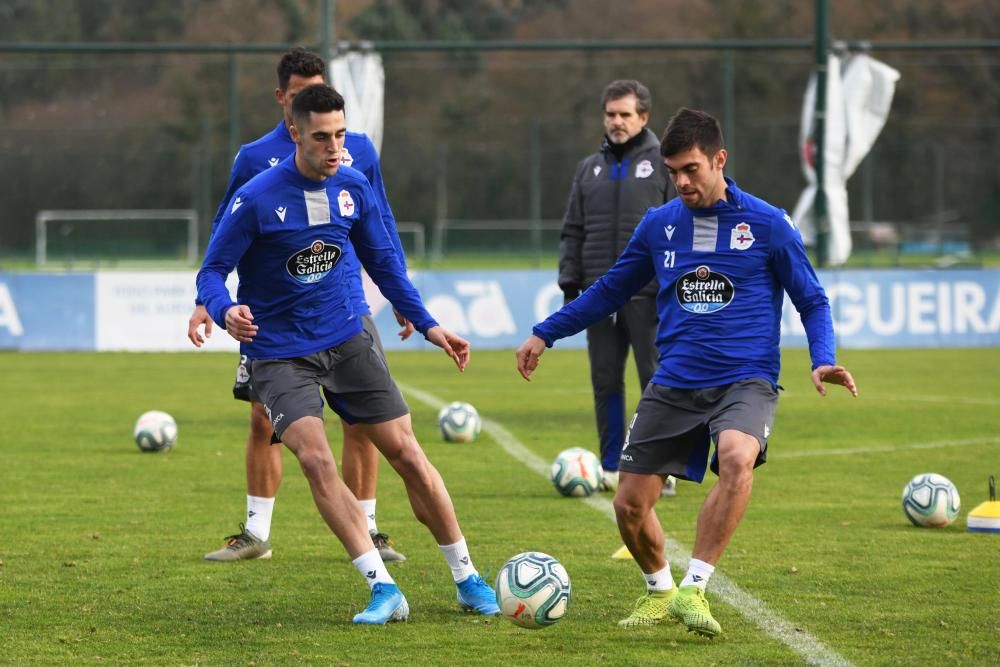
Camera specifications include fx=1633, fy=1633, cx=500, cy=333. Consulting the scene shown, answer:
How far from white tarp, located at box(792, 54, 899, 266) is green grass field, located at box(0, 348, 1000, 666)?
698cm

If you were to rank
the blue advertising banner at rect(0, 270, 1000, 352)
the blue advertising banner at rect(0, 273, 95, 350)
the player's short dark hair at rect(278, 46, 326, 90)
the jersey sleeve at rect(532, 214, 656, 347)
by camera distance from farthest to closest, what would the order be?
the blue advertising banner at rect(0, 273, 95, 350) → the blue advertising banner at rect(0, 270, 1000, 352) → the player's short dark hair at rect(278, 46, 326, 90) → the jersey sleeve at rect(532, 214, 656, 347)

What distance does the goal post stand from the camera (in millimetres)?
40188

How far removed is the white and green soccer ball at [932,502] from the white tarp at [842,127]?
1296cm

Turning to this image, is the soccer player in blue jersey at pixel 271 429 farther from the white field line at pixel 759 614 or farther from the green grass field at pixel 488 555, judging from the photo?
the white field line at pixel 759 614

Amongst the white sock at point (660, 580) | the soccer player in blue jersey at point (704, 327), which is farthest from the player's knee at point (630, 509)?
the white sock at point (660, 580)

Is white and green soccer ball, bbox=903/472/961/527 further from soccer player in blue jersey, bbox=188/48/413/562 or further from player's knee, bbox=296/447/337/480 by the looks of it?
player's knee, bbox=296/447/337/480

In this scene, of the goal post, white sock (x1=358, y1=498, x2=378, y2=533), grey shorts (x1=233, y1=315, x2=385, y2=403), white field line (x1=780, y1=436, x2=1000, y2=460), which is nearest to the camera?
grey shorts (x1=233, y1=315, x2=385, y2=403)

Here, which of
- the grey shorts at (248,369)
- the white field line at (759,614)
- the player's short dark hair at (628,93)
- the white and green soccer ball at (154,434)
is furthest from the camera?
the white and green soccer ball at (154,434)

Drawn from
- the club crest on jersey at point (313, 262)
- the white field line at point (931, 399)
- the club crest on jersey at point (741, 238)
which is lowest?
the white field line at point (931, 399)

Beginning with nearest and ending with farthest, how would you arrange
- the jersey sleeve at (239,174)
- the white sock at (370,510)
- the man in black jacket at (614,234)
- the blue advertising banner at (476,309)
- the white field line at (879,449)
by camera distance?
1. the jersey sleeve at (239,174)
2. the white sock at (370,510)
3. the man in black jacket at (614,234)
4. the white field line at (879,449)
5. the blue advertising banner at (476,309)

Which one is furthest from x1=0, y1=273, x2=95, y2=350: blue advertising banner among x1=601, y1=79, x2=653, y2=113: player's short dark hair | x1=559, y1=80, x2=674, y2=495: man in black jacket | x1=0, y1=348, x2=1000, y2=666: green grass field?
x1=601, y1=79, x2=653, y2=113: player's short dark hair

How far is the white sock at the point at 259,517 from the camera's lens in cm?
772

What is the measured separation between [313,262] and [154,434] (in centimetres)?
575

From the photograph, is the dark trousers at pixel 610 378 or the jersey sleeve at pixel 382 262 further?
the dark trousers at pixel 610 378
